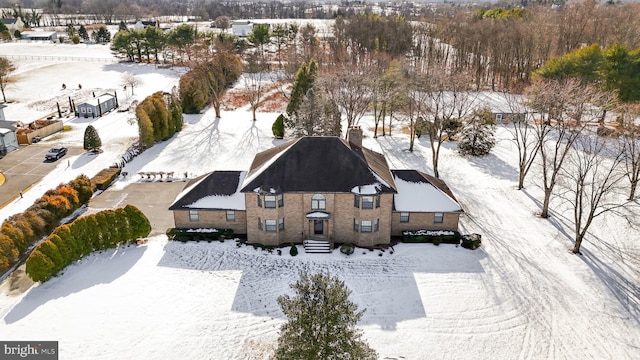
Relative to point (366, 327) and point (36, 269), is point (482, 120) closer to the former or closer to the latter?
point (366, 327)

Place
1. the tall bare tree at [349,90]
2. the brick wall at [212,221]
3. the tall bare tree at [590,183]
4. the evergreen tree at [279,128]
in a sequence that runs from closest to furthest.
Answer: the tall bare tree at [590,183] → the brick wall at [212,221] → the tall bare tree at [349,90] → the evergreen tree at [279,128]

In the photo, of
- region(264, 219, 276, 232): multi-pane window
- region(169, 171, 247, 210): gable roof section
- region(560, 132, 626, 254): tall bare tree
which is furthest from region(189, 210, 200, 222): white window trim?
region(560, 132, 626, 254): tall bare tree

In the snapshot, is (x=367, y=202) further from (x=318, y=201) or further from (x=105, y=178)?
(x=105, y=178)

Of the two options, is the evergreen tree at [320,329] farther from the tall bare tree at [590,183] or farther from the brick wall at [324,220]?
the tall bare tree at [590,183]

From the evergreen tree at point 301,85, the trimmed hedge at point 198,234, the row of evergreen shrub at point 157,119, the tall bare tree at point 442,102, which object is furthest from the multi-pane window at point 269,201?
the evergreen tree at point 301,85

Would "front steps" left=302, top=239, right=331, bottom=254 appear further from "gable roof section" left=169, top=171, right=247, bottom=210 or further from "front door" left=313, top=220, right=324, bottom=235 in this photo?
"gable roof section" left=169, top=171, right=247, bottom=210
